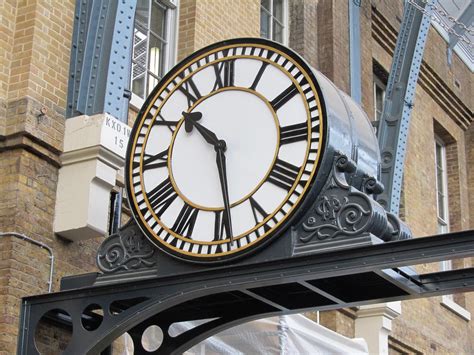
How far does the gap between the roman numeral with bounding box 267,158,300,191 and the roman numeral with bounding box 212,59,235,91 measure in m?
0.79

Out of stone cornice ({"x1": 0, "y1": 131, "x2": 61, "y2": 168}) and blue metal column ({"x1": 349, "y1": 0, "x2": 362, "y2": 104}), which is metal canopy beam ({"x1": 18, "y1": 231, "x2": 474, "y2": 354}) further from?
blue metal column ({"x1": 349, "y1": 0, "x2": 362, "y2": 104})

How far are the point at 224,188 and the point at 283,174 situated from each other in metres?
0.46

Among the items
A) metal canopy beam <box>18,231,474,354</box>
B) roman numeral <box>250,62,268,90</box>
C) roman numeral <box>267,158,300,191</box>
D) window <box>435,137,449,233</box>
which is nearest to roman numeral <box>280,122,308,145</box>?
roman numeral <box>267,158,300,191</box>

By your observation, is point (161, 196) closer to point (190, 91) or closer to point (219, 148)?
point (219, 148)

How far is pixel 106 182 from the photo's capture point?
8.82 m

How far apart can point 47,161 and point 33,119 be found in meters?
0.37

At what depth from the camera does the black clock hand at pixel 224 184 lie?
298 inches

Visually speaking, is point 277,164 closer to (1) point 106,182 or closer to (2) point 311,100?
(2) point 311,100

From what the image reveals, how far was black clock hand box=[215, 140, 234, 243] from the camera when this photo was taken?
758 centimetres

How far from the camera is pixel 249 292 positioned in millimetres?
7770

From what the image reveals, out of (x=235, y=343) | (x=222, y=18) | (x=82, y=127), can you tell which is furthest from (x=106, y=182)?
(x=222, y=18)

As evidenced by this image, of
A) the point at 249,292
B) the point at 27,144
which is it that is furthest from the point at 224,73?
the point at 27,144

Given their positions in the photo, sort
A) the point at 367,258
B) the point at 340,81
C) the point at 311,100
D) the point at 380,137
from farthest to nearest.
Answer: the point at 340,81 → the point at 380,137 → the point at 311,100 → the point at 367,258

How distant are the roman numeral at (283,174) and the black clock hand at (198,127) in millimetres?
505
